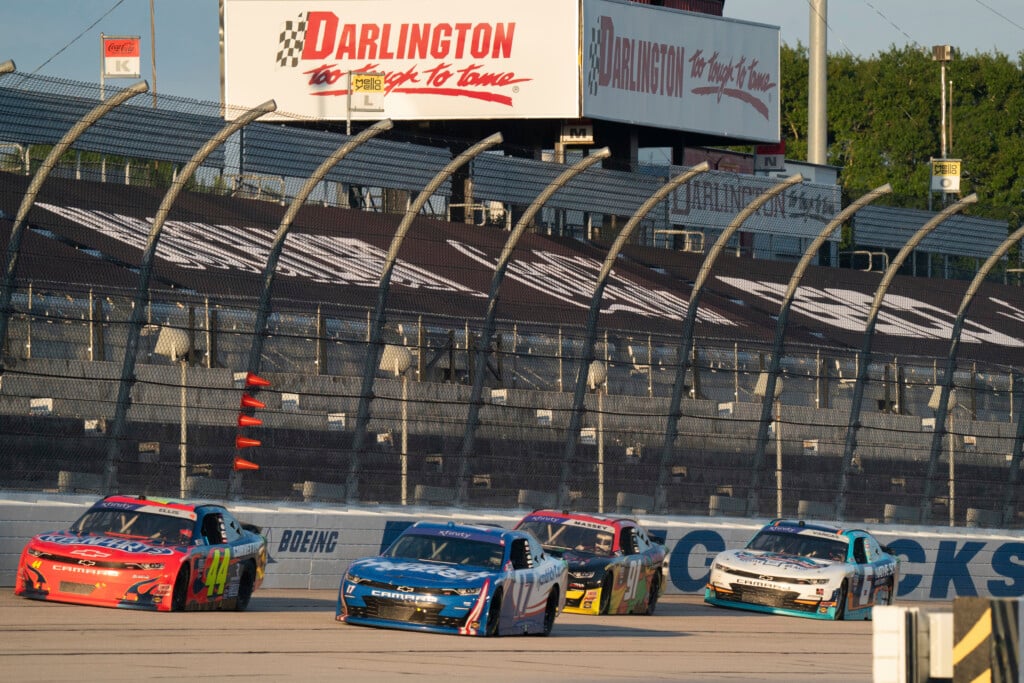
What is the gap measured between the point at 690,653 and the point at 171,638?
4.69m

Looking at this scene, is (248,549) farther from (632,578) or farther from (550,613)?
(632,578)

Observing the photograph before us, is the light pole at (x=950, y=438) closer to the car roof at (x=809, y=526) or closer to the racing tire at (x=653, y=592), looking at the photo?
the car roof at (x=809, y=526)

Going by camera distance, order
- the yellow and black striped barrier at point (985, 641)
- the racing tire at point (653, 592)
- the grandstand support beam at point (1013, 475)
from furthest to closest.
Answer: the grandstand support beam at point (1013, 475)
the racing tire at point (653, 592)
the yellow and black striped barrier at point (985, 641)

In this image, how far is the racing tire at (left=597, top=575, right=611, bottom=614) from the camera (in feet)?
68.3

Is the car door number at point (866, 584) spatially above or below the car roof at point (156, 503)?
below

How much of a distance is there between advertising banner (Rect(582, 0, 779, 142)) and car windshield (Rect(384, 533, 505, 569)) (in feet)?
93.9

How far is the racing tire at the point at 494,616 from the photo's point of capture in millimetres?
16906

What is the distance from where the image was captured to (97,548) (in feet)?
56.0

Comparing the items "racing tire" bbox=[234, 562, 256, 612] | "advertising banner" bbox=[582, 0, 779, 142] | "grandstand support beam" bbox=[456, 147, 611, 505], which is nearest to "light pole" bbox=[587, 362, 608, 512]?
"grandstand support beam" bbox=[456, 147, 611, 505]

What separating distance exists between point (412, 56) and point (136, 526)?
3015cm

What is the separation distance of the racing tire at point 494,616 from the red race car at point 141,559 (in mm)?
2723

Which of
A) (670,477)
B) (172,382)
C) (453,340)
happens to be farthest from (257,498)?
(670,477)

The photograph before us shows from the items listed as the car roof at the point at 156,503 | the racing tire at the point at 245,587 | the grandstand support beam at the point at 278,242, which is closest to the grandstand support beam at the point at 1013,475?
the grandstand support beam at the point at 278,242

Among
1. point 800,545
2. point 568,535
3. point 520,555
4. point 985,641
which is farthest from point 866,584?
point 985,641
